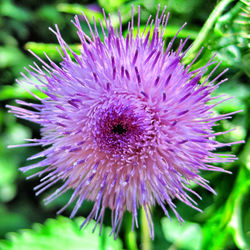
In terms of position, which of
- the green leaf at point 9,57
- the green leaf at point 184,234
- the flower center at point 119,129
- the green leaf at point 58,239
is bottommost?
the green leaf at point 58,239

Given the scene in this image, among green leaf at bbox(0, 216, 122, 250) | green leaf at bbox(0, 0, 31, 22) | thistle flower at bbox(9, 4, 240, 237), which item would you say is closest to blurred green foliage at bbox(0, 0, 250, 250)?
green leaf at bbox(0, 216, 122, 250)

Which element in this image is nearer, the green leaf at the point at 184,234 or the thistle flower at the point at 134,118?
the thistle flower at the point at 134,118

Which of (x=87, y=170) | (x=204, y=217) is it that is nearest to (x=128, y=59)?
(x=87, y=170)

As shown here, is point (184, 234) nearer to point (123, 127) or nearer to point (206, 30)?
point (123, 127)

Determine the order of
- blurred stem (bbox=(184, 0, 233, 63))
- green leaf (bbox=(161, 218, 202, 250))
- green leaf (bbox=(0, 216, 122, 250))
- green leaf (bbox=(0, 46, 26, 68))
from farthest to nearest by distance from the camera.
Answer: green leaf (bbox=(0, 46, 26, 68)), green leaf (bbox=(0, 216, 122, 250)), green leaf (bbox=(161, 218, 202, 250)), blurred stem (bbox=(184, 0, 233, 63))

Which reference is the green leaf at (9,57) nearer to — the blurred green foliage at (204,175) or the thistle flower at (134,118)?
the blurred green foliage at (204,175)

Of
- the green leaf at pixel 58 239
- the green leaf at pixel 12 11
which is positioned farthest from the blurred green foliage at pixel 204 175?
the green leaf at pixel 12 11

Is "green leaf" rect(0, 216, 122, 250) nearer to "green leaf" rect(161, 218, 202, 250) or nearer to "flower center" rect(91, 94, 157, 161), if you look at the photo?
"green leaf" rect(161, 218, 202, 250)
